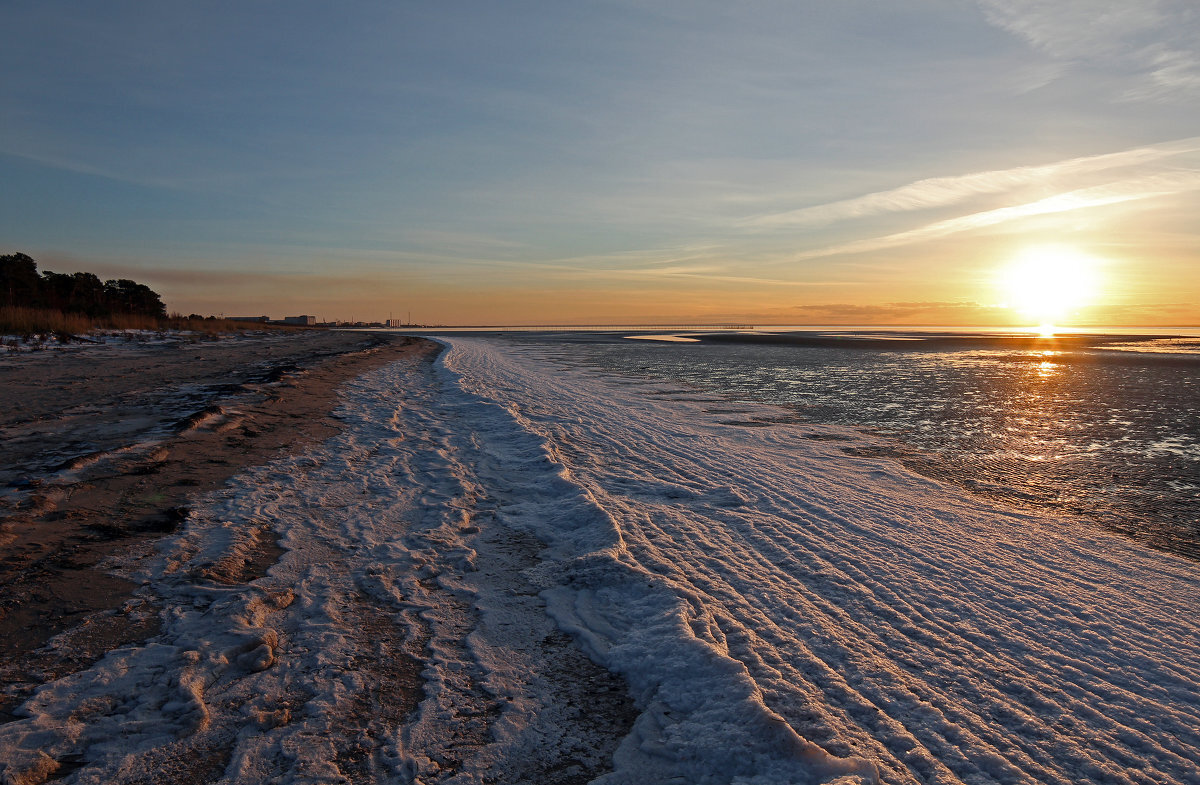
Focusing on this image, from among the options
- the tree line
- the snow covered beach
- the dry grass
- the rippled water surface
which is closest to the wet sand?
the snow covered beach

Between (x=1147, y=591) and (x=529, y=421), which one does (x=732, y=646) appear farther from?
(x=529, y=421)

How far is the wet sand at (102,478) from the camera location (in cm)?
352

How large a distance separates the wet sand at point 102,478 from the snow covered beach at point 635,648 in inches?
10.2

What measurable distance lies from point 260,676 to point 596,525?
306 centimetres

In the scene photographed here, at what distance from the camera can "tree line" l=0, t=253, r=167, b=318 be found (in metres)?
39.2

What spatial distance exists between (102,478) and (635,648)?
587 cm

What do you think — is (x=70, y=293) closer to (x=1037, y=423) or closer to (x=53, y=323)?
(x=53, y=323)

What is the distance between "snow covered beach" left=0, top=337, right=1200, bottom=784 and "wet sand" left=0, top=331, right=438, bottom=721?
260 millimetres

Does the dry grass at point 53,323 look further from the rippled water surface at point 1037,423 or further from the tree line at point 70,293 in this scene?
the rippled water surface at point 1037,423

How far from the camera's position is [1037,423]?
11.9 metres

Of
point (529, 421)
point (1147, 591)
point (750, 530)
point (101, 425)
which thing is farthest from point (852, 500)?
point (101, 425)

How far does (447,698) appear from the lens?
314cm

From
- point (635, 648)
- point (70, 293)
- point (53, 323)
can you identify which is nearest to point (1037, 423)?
point (635, 648)

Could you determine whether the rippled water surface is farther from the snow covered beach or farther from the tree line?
the tree line
